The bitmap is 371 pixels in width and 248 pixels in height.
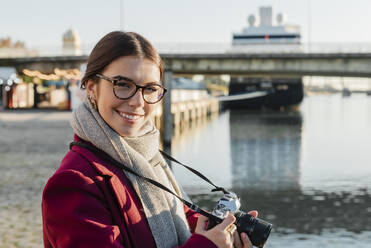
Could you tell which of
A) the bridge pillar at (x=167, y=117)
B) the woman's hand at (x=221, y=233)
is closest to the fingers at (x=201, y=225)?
the woman's hand at (x=221, y=233)

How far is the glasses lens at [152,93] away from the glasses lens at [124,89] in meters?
0.05

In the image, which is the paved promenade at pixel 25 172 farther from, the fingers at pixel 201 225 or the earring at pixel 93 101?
the fingers at pixel 201 225

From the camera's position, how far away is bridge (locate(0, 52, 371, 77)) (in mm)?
32125

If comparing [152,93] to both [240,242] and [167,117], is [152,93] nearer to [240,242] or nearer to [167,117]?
[240,242]

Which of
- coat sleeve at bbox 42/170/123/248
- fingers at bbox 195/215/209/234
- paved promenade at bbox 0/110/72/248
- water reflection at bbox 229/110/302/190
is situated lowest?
water reflection at bbox 229/110/302/190

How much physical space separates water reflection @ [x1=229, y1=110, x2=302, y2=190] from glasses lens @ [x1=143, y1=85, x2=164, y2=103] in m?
14.0

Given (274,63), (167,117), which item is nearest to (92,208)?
(167,117)

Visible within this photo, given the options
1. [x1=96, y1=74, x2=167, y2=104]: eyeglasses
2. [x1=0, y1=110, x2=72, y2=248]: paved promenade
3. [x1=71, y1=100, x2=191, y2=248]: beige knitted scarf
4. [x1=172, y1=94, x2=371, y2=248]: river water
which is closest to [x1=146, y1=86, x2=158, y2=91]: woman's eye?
[x1=96, y1=74, x2=167, y2=104]: eyeglasses

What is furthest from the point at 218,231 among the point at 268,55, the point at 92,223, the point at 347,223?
the point at 268,55

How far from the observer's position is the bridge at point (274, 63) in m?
32.1

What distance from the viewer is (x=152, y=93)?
7.30 ft

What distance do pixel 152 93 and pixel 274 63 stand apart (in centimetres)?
3247

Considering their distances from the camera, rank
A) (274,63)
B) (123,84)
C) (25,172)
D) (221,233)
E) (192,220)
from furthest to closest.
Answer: (274,63) < (25,172) < (192,220) < (123,84) < (221,233)

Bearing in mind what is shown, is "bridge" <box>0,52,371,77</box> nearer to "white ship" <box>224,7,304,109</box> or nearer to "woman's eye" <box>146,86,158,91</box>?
"white ship" <box>224,7,304,109</box>
